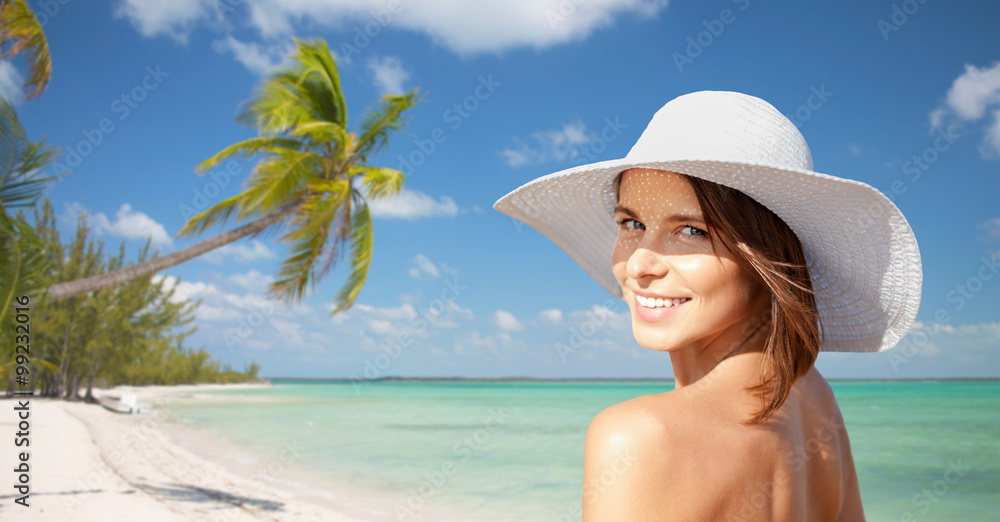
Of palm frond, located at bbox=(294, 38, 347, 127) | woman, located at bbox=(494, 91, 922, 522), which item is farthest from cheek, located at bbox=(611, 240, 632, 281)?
palm frond, located at bbox=(294, 38, 347, 127)

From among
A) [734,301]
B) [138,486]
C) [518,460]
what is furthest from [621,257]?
[518,460]

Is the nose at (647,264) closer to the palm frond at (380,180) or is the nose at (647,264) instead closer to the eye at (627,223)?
the eye at (627,223)

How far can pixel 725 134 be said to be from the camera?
917 mm

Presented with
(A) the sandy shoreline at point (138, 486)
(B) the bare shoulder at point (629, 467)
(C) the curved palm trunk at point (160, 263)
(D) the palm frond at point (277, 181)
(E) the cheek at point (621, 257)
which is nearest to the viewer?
(B) the bare shoulder at point (629, 467)

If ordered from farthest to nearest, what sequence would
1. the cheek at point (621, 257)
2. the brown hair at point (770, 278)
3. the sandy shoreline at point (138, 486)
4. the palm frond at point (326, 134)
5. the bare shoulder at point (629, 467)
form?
the palm frond at point (326, 134)
the sandy shoreline at point (138, 486)
the cheek at point (621, 257)
the brown hair at point (770, 278)
the bare shoulder at point (629, 467)

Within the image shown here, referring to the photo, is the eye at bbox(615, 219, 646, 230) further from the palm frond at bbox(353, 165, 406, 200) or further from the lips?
the palm frond at bbox(353, 165, 406, 200)

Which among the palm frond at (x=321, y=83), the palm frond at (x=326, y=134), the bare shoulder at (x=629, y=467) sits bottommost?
the bare shoulder at (x=629, y=467)

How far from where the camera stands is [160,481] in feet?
27.9

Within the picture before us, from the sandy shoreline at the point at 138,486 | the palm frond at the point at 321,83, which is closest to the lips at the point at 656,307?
the sandy shoreline at the point at 138,486

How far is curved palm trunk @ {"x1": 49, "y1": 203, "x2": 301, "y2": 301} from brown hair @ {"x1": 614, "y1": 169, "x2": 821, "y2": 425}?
6736mm

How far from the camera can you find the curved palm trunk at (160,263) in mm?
6074

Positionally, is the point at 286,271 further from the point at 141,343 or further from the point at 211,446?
the point at 141,343

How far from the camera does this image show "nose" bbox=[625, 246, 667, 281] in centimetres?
91

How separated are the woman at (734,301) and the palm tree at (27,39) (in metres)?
7.71
